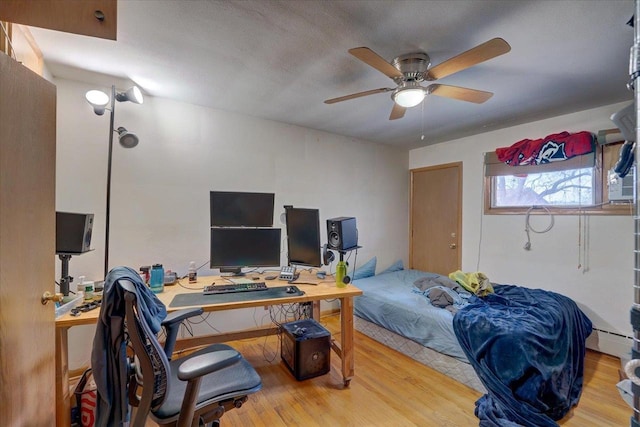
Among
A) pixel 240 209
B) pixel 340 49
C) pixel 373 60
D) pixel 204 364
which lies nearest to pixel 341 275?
pixel 240 209

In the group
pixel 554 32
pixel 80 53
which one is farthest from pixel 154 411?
pixel 554 32

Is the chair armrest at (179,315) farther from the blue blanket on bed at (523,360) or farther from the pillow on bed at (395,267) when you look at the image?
the pillow on bed at (395,267)

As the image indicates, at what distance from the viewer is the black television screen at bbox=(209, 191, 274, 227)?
2.42 m

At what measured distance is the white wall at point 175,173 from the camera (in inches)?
94.9

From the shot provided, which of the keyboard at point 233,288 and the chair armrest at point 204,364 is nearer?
the chair armrest at point 204,364

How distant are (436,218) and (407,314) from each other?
2.07m

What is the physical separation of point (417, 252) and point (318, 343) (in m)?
2.80

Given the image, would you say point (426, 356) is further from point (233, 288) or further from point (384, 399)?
point (233, 288)

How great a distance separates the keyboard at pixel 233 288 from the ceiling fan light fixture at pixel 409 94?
1.75 m

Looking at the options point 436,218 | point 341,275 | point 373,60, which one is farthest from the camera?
point 436,218

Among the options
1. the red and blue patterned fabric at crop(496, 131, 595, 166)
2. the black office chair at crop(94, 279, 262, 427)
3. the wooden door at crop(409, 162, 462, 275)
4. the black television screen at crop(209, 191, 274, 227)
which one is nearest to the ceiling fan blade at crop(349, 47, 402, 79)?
the black television screen at crop(209, 191, 274, 227)

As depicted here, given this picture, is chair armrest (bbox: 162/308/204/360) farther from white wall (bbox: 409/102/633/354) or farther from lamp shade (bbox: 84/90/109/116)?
white wall (bbox: 409/102/633/354)

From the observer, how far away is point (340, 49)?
6.14 ft

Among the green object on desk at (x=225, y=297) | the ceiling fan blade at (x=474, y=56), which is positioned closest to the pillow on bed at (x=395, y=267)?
the green object on desk at (x=225, y=297)
